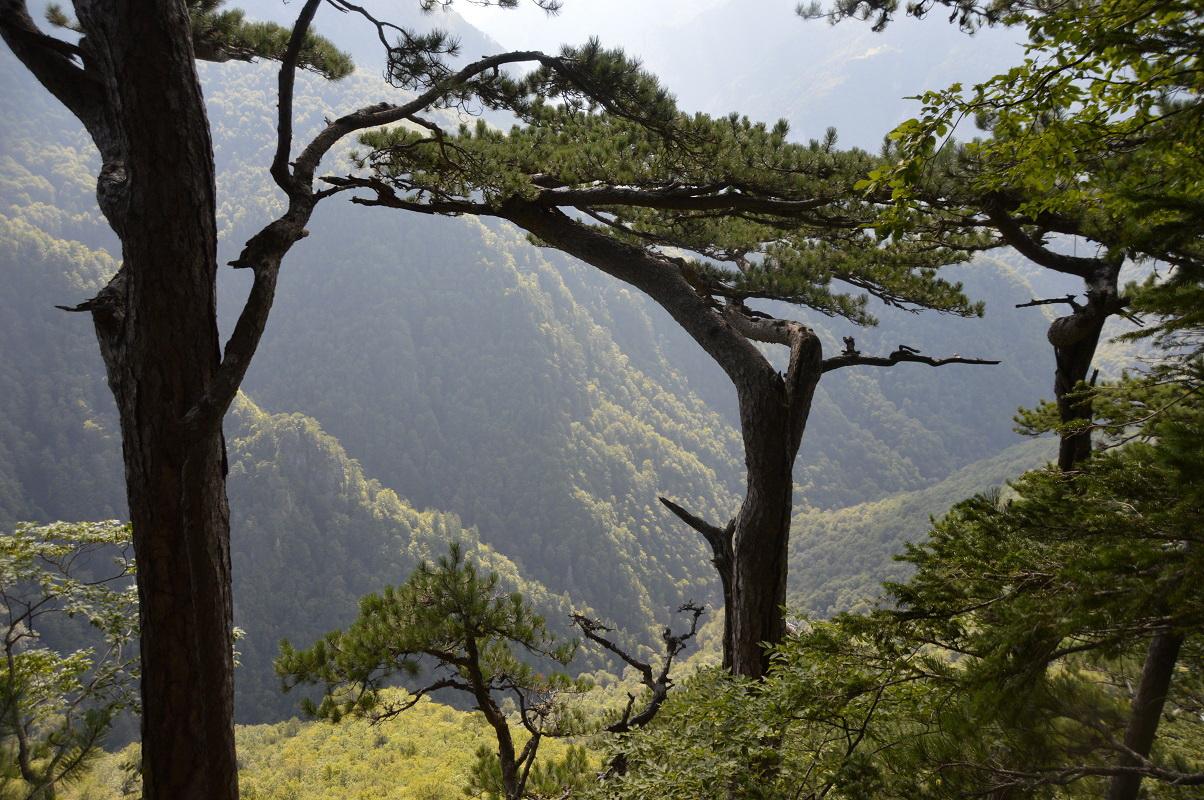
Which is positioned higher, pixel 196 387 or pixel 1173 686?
pixel 196 387

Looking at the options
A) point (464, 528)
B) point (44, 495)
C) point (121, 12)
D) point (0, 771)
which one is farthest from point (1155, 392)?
point (464, 528)

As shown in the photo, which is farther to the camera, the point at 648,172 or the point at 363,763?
the point at 363,763

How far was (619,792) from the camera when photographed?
7.06ft

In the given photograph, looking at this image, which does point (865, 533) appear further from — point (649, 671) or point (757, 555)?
point (757, 555)

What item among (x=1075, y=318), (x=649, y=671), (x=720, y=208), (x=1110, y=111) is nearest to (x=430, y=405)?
(x=649, y=671)

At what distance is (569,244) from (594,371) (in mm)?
98211

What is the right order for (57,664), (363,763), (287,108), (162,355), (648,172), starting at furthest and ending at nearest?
1. (363,763)
2. (57,664)
3. (648,172)
4. (287,108)
5. (162,355)

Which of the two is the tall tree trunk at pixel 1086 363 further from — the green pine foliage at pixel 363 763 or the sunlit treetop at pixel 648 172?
the green pine foliage at pixel 363 763

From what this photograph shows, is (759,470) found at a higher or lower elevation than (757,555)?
higher

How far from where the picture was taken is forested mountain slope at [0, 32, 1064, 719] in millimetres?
67062

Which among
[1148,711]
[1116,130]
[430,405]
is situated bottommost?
[1148,711]

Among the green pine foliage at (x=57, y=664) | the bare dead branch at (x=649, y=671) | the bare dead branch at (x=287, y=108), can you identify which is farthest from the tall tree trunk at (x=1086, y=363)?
the green pine foliage at (x=57, y=664)

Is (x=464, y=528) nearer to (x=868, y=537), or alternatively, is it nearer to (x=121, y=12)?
(x=868, y=537)

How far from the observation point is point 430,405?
9862 cm
